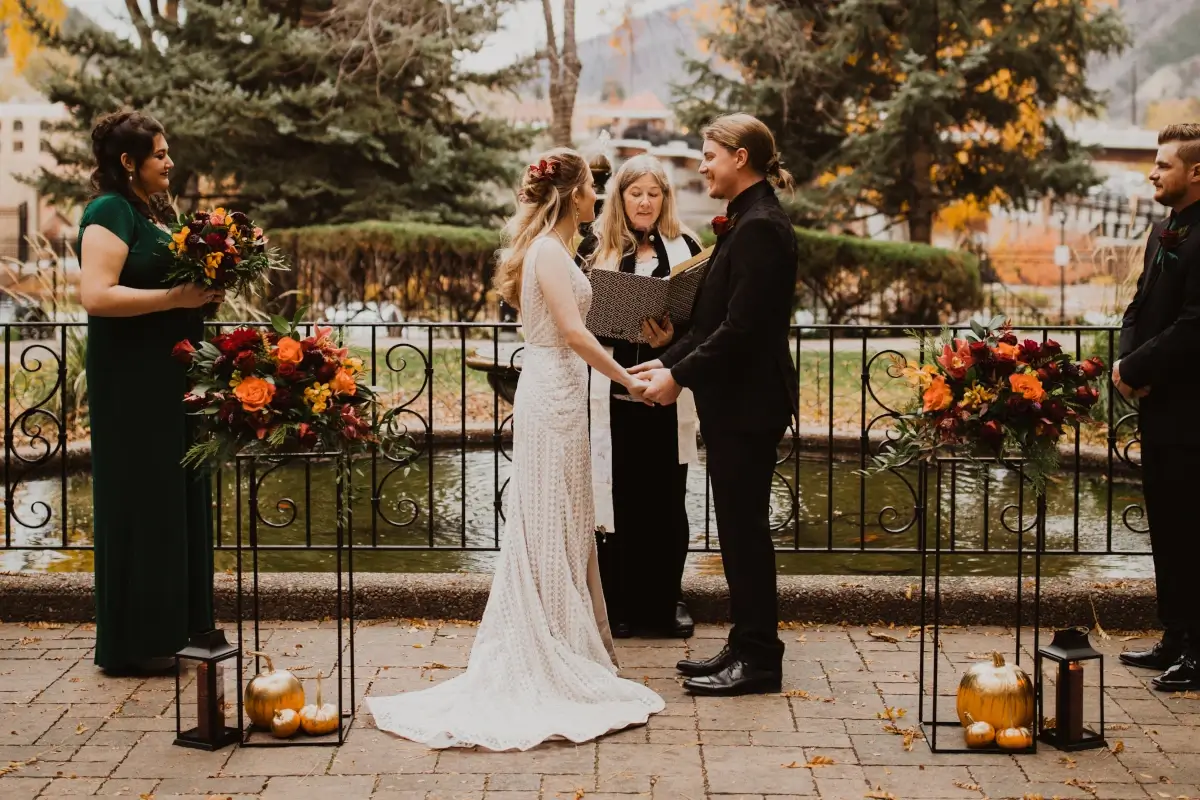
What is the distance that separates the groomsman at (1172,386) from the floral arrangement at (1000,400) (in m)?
0.72

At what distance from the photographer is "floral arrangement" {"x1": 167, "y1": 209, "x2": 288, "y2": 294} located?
4891 millimetres

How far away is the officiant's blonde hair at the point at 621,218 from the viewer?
559cm

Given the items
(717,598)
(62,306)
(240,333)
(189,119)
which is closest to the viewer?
(240,333)

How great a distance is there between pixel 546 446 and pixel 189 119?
626 inches

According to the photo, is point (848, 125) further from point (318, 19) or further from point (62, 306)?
point (62, 306)

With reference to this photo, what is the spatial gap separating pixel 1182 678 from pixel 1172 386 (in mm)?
1098

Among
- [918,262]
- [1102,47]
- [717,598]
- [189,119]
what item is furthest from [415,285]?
[717,598]

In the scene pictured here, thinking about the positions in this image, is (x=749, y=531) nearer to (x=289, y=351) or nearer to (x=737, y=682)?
(x=737, y=682)

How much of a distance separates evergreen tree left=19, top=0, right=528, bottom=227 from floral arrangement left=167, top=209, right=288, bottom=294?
47.3 feet

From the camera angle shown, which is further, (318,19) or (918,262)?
(318,19)

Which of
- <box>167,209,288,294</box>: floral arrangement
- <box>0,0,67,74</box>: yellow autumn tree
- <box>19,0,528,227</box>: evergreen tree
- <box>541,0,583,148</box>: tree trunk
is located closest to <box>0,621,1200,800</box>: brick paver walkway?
<box>167,209,288,294</box>: floral arrangement

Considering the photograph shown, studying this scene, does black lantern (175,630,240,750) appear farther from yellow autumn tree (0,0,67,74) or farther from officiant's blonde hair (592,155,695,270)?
yellow autumn tree (0,0,67,74)

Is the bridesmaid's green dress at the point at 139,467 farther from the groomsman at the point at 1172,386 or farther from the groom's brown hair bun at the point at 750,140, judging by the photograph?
the groomsman at the point at 1172,386

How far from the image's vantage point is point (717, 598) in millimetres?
5844
